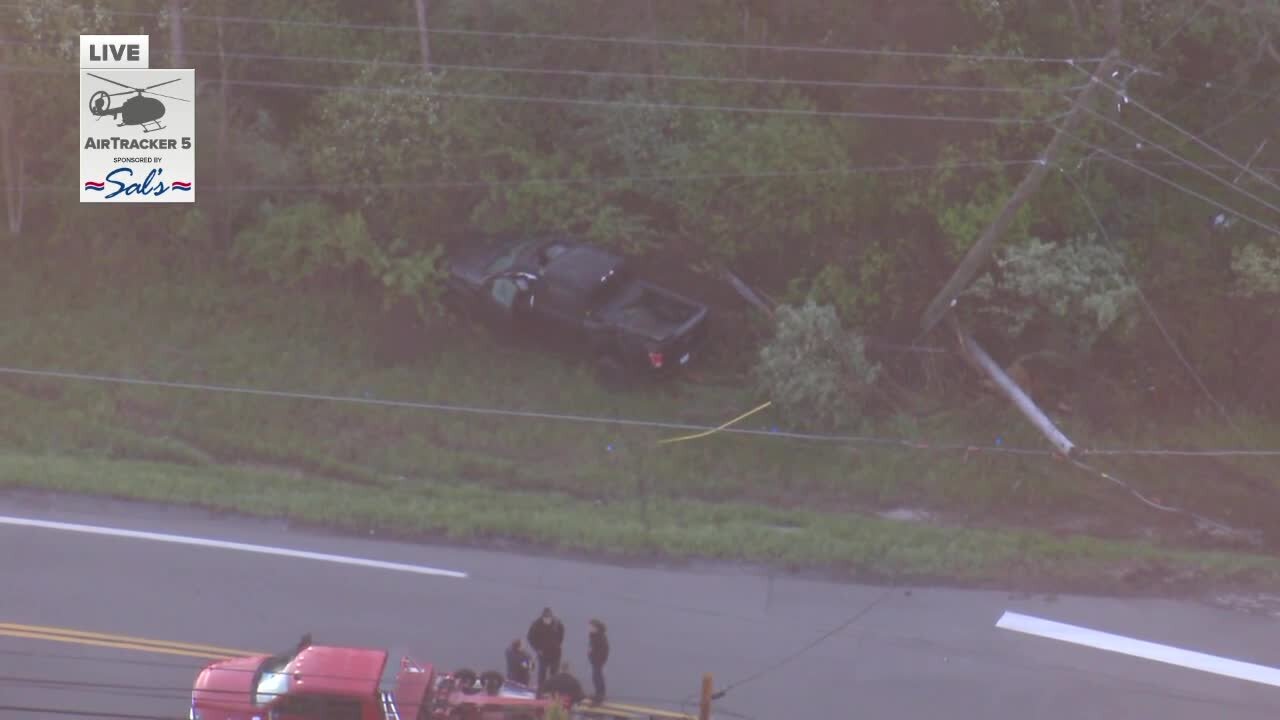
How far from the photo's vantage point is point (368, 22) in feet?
69.0

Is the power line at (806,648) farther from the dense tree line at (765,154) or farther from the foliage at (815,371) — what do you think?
→ the dense tree line at (765,154)

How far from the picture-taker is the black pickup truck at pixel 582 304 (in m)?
16.7

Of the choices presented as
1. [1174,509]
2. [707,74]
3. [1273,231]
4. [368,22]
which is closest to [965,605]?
[1174,509]

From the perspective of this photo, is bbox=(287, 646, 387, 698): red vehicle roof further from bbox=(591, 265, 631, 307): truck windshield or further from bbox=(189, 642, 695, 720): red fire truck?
bbox=(591, 265, 631, 307): truck windshield

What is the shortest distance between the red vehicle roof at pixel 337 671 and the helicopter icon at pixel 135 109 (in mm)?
10196

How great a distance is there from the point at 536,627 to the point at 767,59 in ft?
37.6

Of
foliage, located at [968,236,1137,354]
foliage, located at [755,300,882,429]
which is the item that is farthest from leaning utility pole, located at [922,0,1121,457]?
foliage, located at [755,300,882,429]

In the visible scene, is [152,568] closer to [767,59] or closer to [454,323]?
[454,323]

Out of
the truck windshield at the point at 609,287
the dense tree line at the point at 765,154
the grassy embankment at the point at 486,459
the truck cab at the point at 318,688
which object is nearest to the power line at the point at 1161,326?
the dense tree line at the point at 765,154

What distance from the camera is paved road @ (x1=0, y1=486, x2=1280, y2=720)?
11664 mm

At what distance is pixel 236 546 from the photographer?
13859 millimetres

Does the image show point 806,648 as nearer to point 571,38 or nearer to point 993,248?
point 993,248
